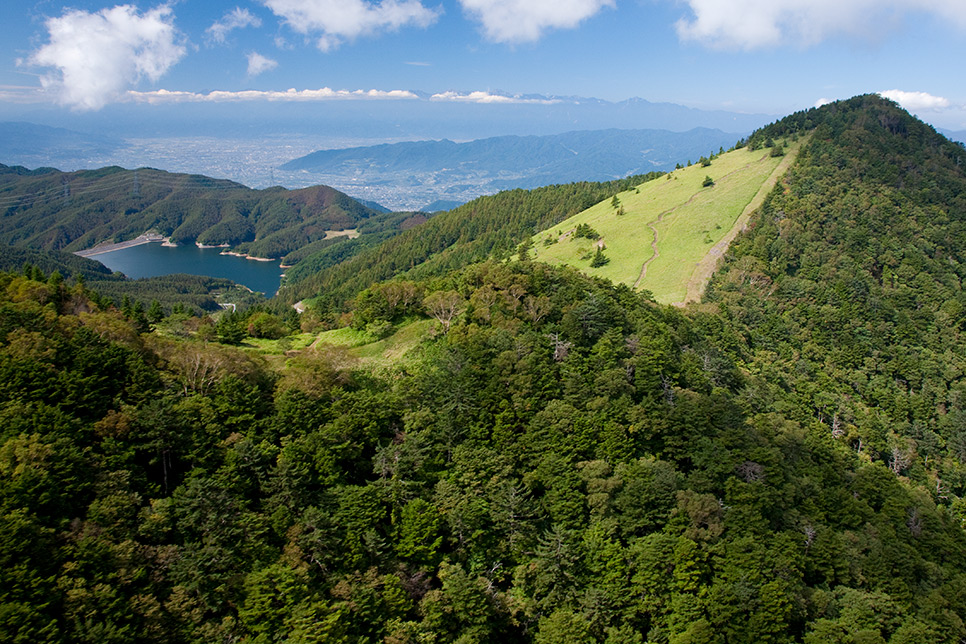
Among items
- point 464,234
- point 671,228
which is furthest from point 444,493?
point 464,234

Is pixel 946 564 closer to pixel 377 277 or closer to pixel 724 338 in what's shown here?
pixel 724 338

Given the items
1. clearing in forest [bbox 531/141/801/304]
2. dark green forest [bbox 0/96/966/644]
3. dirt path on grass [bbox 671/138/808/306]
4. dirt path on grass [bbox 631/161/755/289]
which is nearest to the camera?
dark green forest [bbox 0/96/966/644]

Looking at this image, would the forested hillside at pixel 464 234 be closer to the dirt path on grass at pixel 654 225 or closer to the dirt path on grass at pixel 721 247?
the dirt path on grass at pixel 654 225

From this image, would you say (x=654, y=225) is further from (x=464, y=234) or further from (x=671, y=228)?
(x=464, y=234)

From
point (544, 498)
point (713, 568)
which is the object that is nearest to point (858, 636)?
point (713, 568)

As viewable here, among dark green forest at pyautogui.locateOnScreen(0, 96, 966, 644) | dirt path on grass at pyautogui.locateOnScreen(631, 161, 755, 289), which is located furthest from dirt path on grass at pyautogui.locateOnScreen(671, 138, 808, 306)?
dark green forest at pyautogui.locateOnScreen(0, 96, 966, 644)

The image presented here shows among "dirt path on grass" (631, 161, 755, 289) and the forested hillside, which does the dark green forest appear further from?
the forested hillside

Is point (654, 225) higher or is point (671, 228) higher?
point (654, 225)
